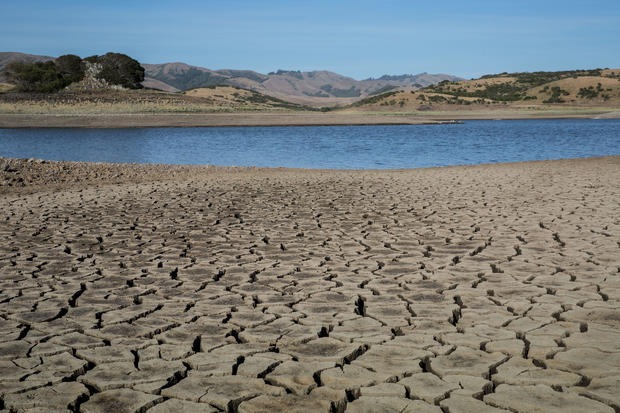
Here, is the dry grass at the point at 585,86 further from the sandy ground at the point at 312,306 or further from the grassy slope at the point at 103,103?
the sandy ground at the point at 312,306

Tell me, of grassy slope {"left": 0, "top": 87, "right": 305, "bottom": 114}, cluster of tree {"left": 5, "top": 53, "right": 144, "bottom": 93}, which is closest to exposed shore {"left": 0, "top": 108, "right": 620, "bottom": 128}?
grassy slope {"left": 0, "top": 87, "right": 305, "bottom": 114}

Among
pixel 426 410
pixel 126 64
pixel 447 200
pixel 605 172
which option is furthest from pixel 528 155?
pixel 126 64

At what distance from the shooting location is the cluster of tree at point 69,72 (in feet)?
205

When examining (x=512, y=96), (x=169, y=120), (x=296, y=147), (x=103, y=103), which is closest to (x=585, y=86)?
(x=512, y=96)

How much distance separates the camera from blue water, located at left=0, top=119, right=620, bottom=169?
68.3 ft

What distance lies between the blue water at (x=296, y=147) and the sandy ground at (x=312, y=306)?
10895 millimetres

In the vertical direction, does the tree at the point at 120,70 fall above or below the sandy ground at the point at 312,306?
above

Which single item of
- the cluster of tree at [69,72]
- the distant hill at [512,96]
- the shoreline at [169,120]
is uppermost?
the cluster of tree at [69,72]

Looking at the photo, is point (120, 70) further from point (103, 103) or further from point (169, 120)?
point (169, 120)

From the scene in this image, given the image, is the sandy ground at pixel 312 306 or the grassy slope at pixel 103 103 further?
the grassy slope at pixel 103 103

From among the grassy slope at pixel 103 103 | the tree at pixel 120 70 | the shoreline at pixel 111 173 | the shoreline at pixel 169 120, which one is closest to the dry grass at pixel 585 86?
the shoreline at pixel 169 120

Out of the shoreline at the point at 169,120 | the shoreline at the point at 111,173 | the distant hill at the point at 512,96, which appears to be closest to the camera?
the shoreline at the point at 111,173

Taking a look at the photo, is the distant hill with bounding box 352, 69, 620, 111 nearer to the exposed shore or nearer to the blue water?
the exposed shore

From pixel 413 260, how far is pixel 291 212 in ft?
10.8
